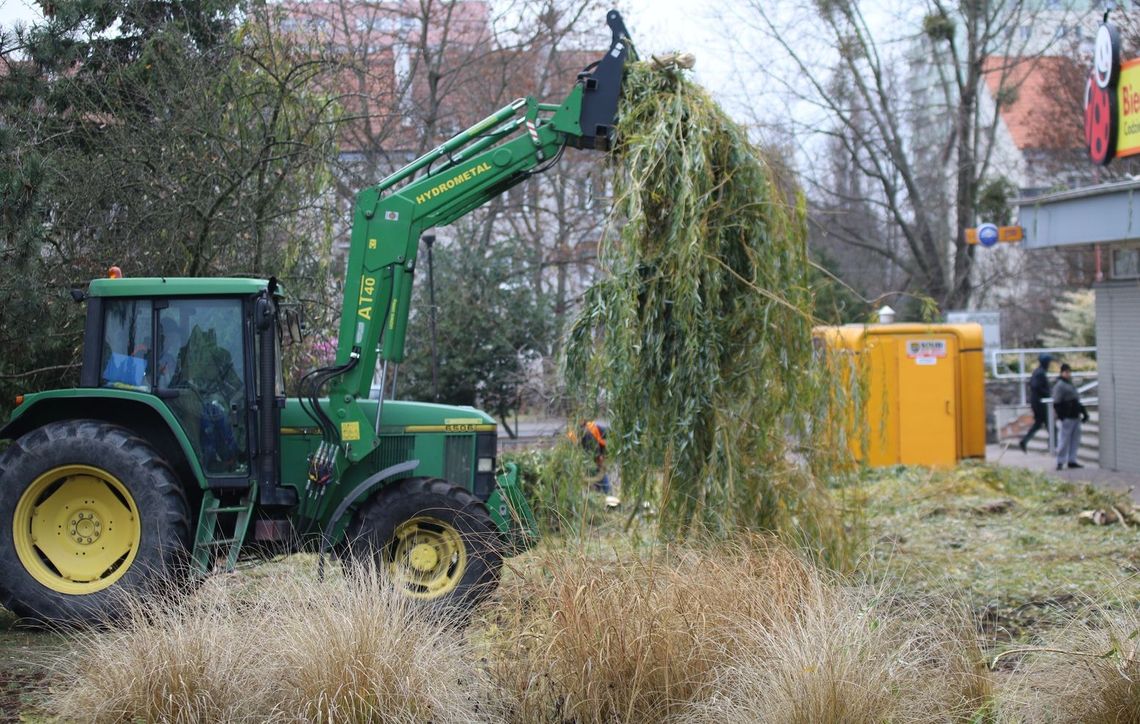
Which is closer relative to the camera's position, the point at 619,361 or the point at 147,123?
the point at 619,361

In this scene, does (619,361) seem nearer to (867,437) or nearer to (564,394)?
(564,394)

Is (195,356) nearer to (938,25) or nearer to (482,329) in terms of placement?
(482,329)

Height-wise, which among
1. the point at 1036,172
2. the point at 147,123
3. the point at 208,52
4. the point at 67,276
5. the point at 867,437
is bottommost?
the point at 867,437

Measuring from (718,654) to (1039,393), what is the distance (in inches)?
692

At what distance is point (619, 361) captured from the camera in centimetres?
829

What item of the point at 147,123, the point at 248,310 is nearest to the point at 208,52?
the point at 147,123

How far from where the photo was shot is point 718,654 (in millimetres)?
5195

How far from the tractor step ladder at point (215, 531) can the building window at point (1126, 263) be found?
14900mm

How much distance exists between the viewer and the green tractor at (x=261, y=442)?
24.5ft

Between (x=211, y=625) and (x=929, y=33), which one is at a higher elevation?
(x=929, y=33)

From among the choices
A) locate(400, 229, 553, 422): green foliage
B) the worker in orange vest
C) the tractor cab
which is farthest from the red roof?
the tractor cab

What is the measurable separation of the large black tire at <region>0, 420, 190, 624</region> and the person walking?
49.9 ft

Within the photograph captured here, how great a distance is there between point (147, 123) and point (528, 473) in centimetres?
545

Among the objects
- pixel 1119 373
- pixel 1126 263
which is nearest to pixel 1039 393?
pixel 1119 373
